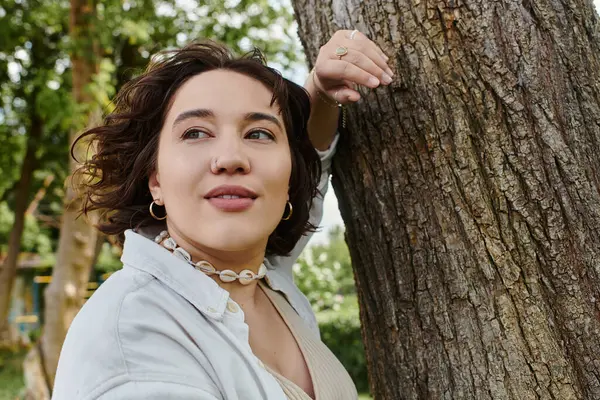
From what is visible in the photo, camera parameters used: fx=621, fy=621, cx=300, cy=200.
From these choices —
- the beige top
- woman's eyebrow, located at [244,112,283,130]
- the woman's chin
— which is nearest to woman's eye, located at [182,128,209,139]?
woman's eyebrow, located at [244,112,283,130]

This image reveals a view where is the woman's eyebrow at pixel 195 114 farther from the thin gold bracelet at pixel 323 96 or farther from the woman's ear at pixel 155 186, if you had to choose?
the thin gold bracelet at pixel 323 96

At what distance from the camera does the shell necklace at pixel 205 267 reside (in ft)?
5.74

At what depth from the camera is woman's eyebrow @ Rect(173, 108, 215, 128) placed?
170 cm

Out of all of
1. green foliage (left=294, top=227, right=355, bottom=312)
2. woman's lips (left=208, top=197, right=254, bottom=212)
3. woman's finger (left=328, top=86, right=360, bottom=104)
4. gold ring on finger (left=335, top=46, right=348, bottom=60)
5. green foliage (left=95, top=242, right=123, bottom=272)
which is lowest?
woman's lips (left=208, top=197, right=254, bottom=212)

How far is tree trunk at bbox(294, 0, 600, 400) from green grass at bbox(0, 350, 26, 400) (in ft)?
35.5

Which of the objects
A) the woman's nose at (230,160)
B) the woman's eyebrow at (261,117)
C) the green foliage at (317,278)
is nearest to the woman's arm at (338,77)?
the woman's eyebrow at (261,117)

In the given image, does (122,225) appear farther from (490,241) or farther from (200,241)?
(490,241)

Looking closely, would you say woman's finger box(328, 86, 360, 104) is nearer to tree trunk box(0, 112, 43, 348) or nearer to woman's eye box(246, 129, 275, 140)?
woman's eye box(246, 129, 275, 140)

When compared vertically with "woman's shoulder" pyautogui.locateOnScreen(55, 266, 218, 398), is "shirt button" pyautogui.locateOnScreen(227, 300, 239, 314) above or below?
above

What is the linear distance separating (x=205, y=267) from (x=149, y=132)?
1.50 ft

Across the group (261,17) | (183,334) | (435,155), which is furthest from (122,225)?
(261,17)

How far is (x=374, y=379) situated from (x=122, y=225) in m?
0.99

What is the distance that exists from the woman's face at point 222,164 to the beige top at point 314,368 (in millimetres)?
397

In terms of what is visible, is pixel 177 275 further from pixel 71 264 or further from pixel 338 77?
pixel 71 264
